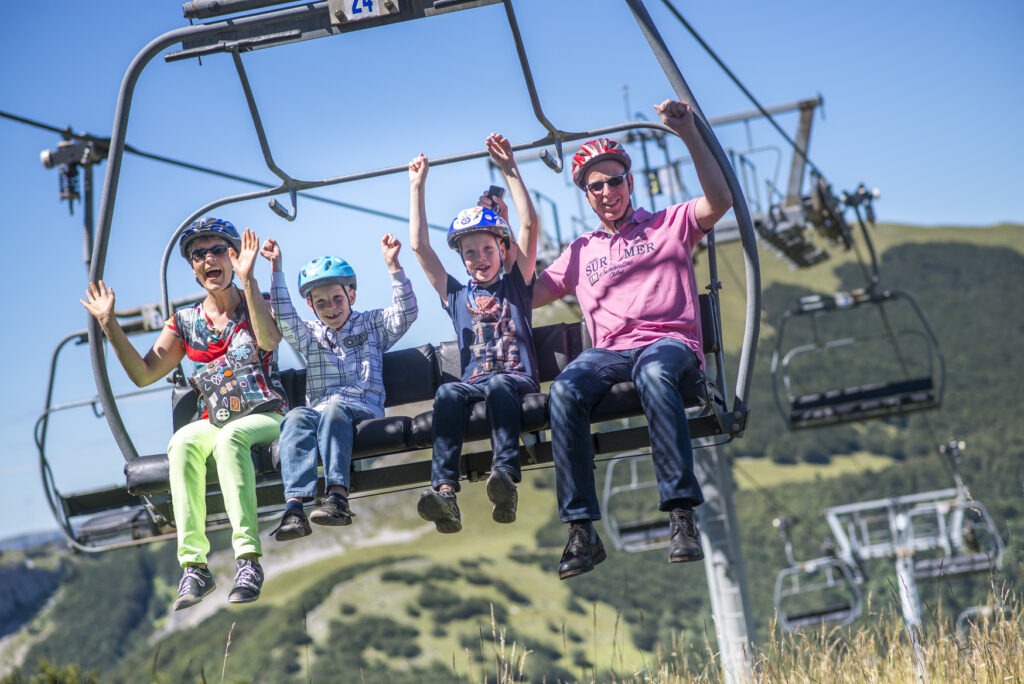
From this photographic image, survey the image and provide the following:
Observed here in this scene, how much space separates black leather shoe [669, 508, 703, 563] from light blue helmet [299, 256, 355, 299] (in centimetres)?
158

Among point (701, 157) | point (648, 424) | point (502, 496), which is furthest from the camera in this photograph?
point (701, 157)

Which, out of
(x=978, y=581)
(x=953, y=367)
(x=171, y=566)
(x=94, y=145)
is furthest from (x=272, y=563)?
(x=94, y=145)

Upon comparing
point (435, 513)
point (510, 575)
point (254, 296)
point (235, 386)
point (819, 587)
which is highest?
point (254, 296)

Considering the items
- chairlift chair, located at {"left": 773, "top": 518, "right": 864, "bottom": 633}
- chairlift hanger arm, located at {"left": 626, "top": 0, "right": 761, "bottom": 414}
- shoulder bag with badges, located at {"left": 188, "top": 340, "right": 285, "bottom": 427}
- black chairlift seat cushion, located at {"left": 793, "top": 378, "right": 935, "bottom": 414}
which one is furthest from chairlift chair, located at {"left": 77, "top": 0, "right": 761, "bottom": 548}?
black chairlift seat cushion, located at {"left": 793, "top": 378, "right": 935, "bottom": 414}

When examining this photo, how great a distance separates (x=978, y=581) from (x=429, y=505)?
5456cm

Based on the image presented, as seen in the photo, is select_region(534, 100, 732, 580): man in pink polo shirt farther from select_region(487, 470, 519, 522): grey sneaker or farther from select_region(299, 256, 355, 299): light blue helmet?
select_region(299, 256, 355, 299): light blue helmet

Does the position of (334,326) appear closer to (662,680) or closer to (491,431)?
(491,431)

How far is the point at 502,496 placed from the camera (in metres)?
3.28

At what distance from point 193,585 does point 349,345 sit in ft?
3.53

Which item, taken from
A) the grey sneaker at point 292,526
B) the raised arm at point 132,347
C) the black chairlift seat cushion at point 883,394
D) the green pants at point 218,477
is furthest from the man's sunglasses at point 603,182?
the black chairlift seat cushion at point 883,394

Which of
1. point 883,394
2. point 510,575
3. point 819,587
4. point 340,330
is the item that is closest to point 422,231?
point 340,330

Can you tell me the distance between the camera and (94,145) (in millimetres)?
7543

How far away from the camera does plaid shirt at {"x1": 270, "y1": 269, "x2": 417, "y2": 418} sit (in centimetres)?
400

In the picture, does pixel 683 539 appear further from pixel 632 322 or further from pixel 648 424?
pixel 632 322
